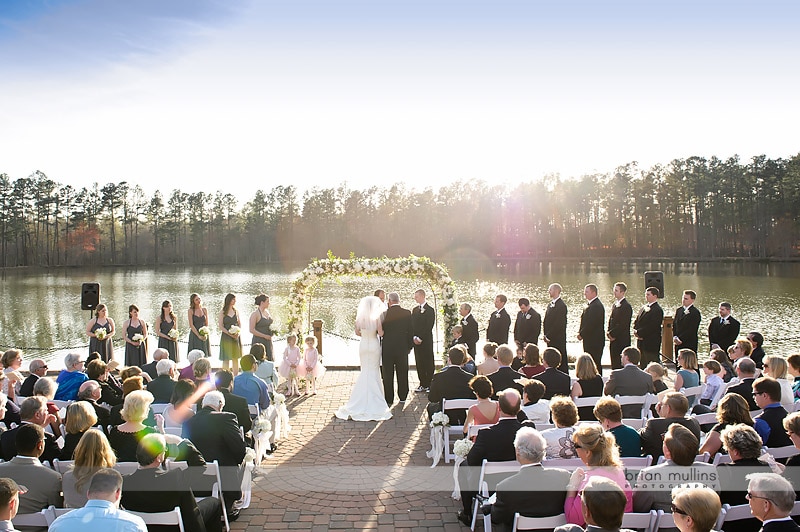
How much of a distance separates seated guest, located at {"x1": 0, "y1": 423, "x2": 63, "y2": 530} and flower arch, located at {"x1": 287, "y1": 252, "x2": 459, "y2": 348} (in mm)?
7338

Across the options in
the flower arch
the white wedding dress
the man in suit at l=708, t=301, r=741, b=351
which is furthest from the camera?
the flower arch

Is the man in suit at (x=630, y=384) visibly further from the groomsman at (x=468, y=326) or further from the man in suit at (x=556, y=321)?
the man in suit at (x=556, y=321)

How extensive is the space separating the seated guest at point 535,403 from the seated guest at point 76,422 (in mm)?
4144

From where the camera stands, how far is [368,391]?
9.08 meters

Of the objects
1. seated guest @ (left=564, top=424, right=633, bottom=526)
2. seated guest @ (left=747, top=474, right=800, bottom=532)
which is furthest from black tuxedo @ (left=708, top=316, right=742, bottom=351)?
seated guest @ (left=747, top=474, right=800, bottom=532)

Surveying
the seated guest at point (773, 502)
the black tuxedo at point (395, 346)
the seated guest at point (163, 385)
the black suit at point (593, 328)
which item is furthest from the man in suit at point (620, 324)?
the seated guest at point (163, 385)

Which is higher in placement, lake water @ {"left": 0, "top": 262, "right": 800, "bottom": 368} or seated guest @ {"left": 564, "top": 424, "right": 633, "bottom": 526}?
seated guest @ {"left": 564, "top": 424, "right": 633, "bottom": 526}

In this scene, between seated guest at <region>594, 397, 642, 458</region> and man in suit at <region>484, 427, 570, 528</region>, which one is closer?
man in suit at <region>484, 427, 570, 528</region>

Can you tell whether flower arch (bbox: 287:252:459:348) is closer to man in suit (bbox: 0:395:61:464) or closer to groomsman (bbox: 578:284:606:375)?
groomsman (bbox: 578:284:606:375)

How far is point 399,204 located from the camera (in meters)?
93.4

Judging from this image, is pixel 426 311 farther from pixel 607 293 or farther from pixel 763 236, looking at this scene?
pixel 763 236

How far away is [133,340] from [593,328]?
9.02 meters

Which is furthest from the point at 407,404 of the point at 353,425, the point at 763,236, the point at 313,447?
the point at 763,236

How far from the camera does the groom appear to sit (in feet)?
31.0
